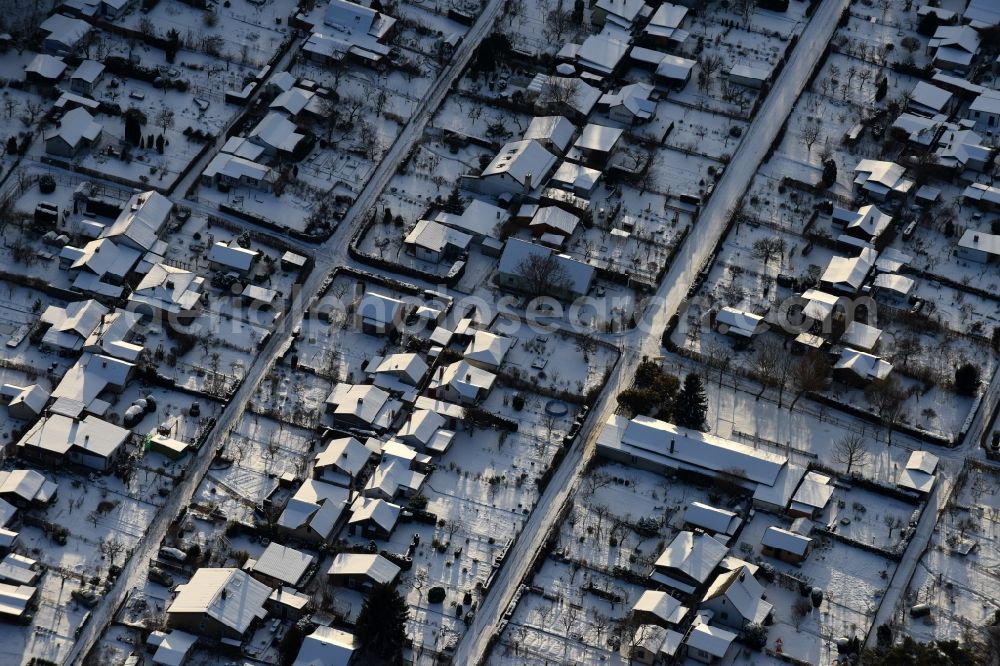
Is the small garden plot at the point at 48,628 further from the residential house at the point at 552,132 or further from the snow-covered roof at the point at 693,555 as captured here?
the residential house at the point at 552,132

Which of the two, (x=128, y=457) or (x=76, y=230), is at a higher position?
(x=76, y=230)

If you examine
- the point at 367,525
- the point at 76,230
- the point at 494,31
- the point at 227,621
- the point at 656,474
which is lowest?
the point at 227,621

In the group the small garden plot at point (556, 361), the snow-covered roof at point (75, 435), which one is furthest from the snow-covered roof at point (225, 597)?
the small garden plot at point (556, 361)

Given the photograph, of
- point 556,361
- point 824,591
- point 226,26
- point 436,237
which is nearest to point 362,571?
point 556,361

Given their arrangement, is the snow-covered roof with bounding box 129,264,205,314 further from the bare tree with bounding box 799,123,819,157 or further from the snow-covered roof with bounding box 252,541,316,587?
the bare tree with bounding box 799,123,819,157

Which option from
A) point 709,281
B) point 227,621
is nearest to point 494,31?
point 709,281

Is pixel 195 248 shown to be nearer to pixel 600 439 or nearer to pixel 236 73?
pixel 236 73
